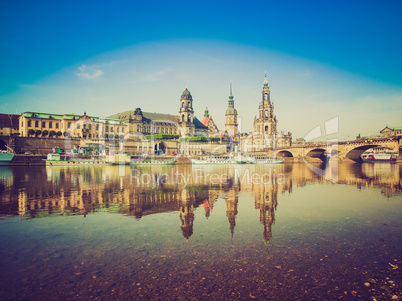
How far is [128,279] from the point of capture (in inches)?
235

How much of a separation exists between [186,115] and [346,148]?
67.0 m

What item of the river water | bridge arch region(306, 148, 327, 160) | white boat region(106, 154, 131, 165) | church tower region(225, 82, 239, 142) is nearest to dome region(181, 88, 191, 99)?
church tower region(225, 82, 239, 142)

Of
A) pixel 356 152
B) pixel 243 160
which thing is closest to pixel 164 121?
pixel 243 160

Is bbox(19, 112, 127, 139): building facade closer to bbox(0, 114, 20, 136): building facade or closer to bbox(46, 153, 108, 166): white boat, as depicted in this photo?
bbox(0, 114, 20, 136): building facade

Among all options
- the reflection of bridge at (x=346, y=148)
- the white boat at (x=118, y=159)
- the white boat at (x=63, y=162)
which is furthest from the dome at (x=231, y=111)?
the white boat at (x=63, y=162)

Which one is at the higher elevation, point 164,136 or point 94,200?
point 164,136

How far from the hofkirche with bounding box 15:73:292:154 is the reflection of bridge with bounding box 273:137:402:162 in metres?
23.7

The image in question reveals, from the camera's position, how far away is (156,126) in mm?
118000

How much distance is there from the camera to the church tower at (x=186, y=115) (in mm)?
115188

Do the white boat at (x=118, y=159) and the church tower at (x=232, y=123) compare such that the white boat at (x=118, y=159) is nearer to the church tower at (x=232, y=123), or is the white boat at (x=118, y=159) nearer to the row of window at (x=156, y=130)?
the row of window at (x=156, y=130)

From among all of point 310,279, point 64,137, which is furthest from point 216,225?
point 64,137

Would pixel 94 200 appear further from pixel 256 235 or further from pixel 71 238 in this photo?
pixel 256 235

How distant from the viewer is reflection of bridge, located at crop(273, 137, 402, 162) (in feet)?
199

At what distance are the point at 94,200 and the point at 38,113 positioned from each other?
3487 inches
